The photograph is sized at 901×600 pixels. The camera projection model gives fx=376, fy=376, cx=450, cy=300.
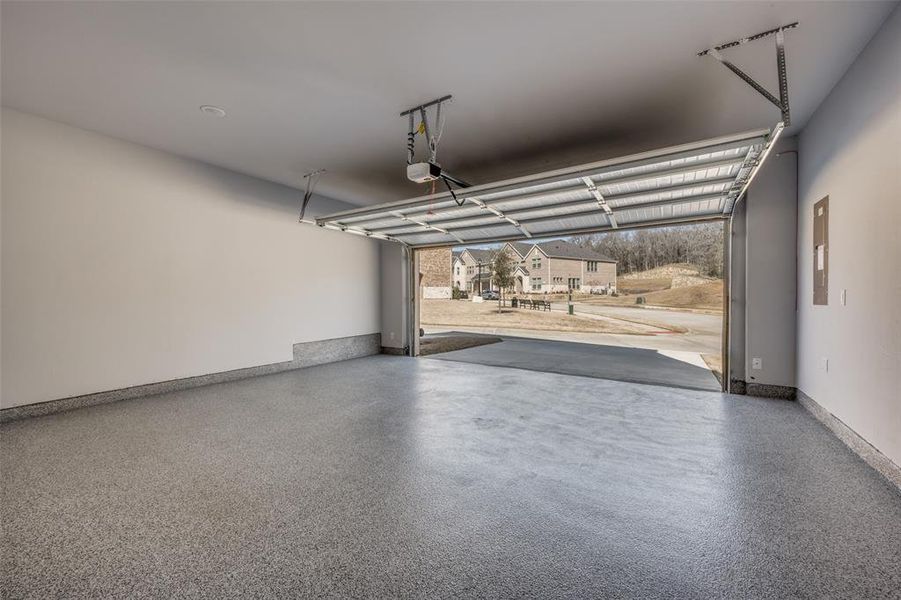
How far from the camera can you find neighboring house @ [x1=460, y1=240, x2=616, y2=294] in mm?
19625

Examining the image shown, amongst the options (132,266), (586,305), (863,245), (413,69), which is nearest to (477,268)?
(586,305)

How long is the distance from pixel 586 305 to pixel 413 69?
16.5 m

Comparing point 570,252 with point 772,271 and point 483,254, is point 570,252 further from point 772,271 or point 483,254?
point 772,271

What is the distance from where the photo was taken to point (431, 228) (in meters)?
6.39

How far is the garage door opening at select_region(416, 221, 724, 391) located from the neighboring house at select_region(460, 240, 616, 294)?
2.2 inches

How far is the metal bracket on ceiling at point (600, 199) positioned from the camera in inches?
158

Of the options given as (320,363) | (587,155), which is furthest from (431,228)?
(320,363)

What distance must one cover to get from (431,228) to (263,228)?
272cm

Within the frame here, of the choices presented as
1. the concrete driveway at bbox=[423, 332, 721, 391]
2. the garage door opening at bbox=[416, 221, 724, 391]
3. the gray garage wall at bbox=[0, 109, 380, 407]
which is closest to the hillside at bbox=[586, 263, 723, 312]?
the garage door opening at bbox=[416, 221, 724, 391]

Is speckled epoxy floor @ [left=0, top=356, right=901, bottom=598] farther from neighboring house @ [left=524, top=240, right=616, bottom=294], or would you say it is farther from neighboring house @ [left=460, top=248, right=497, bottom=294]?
neighboring house @ [left=460, top=248, right=497, bottom=294]

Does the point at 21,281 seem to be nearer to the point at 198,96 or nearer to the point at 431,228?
the point at 198,96

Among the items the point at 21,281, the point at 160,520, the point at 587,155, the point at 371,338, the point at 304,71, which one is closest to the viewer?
the point at 160,520

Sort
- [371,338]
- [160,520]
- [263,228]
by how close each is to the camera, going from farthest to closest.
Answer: [371,338]
[263,228]
[160,520]

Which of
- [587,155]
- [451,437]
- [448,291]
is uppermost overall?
[587,155]
